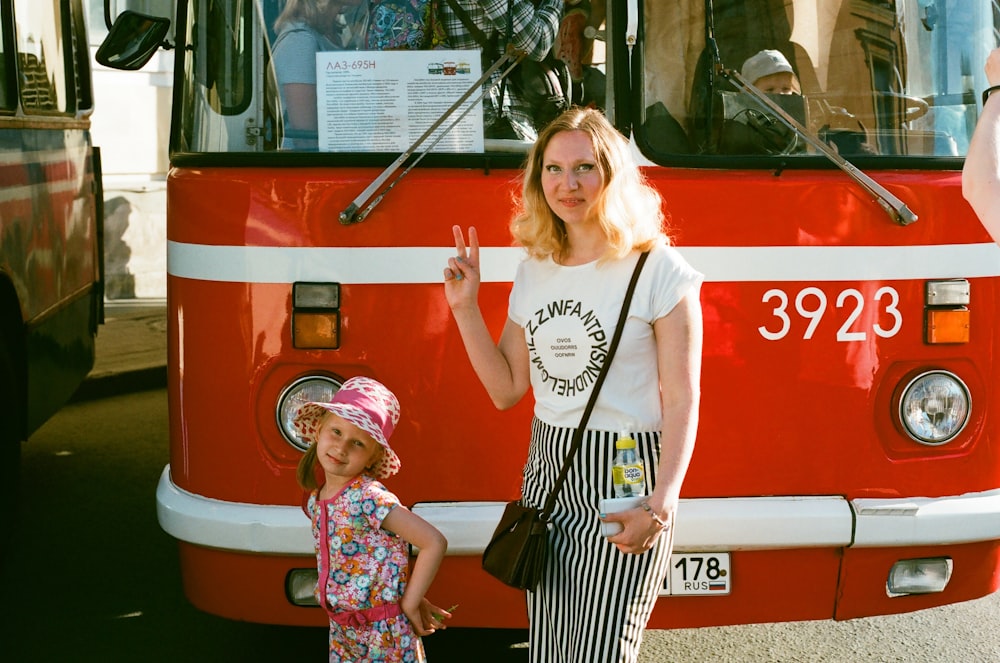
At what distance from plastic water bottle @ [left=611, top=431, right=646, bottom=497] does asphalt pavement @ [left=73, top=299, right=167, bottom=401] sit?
22.1 feet

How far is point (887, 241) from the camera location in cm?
373

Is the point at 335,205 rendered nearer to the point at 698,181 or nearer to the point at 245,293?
the point at 245,293

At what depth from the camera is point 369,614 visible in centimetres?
320

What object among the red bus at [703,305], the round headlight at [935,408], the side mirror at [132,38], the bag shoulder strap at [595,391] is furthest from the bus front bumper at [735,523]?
the side mirror at [132,38]

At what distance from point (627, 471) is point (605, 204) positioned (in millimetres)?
587

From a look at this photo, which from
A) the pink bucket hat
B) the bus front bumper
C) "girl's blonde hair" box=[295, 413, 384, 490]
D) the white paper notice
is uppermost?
the white paper notice

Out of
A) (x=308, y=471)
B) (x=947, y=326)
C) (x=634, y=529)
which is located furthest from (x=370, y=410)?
(x=947, y=326)

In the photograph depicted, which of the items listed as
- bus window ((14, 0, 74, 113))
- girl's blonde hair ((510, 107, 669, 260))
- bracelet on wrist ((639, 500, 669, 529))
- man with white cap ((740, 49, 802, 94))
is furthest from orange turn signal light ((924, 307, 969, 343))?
bus window ((14, 0, 74, 113))

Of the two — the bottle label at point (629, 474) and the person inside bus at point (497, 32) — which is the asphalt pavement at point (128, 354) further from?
the bottle label at point (629, 474)

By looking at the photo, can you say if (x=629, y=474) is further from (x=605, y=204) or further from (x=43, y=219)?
(x=43, y=219)

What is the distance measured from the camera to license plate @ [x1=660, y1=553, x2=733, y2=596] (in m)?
3.73

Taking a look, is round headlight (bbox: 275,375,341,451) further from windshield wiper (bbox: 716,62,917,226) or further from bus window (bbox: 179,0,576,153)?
windshield wiper (bbox: 716,62,917,226)

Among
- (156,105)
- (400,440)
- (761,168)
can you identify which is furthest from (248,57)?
(156,105)

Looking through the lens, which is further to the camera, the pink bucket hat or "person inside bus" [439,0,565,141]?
"person inside bus" [439,0,565,141]
